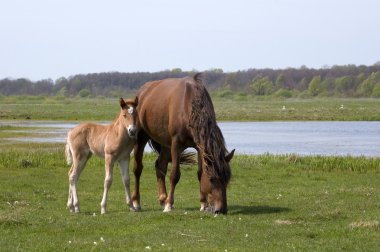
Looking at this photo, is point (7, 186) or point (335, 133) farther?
point (335, 133)

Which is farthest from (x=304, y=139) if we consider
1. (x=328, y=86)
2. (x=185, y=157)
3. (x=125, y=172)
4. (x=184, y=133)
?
(x=328, y=86)

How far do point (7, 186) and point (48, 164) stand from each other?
16.3ft

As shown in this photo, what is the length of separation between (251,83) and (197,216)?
486 feet

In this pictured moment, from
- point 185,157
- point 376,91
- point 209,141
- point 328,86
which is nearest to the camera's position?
point 209,141

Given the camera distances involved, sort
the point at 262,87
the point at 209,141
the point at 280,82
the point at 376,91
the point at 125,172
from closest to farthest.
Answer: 1. the point at 209,141
2. the point at 125,172
3. the point at 376,91
4. the point at 262,87
5. the point at 280,82

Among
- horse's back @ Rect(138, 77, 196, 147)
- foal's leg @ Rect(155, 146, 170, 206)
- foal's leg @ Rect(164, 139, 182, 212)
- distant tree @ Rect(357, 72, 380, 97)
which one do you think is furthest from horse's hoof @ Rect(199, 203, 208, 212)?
distant tree @ Rect(357, 72, 380, 97)

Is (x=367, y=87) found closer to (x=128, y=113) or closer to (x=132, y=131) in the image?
(x=128, y=113)

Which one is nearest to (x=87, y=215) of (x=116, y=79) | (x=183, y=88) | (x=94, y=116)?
(x=183, y=88)

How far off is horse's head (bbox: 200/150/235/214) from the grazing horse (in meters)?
1.49

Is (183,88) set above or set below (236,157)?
above

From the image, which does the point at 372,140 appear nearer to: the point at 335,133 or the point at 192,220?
the point at 335,133

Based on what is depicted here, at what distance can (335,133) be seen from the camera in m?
42.9

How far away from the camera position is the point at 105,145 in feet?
42.3

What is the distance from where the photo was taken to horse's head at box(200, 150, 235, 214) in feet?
39.3
